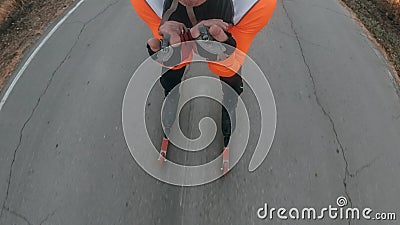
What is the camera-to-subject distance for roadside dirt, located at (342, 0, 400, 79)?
6141mm

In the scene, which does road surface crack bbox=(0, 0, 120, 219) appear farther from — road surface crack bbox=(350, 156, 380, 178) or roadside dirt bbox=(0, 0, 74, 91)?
road surface crack bbox=(350, 156, 380, 178)

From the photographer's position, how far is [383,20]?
6.79 m

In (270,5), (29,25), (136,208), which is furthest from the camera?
(29,25)

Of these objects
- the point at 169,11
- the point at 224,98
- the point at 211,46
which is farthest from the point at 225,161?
the point at 169,11

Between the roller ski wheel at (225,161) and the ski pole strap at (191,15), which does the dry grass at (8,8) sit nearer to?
the roller ski wheel at (225,161)

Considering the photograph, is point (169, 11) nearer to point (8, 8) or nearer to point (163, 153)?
point (163, 153)

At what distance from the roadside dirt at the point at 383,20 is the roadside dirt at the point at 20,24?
214 inches

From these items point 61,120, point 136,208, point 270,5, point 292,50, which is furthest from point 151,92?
point 270,5

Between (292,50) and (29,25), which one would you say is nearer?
(292,50)

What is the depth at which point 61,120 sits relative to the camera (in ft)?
16.4

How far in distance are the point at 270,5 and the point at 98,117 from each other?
9.58ft

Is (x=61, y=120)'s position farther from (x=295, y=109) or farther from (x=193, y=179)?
(x=295, y=109)

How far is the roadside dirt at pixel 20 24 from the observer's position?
625cm

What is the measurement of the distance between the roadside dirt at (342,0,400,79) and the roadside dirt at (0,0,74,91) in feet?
17.8
